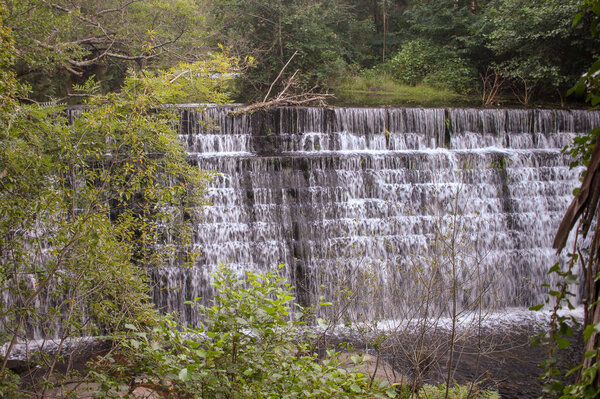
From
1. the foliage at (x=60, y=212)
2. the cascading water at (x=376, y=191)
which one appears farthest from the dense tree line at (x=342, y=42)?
the foliage at (x=60, y=212)

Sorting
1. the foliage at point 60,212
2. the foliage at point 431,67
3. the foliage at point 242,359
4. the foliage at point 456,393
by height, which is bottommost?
the foliage at point 456,393

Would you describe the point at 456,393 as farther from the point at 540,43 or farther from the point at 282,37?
the point at 282,37

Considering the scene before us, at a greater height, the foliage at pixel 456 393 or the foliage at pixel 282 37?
the foliage at pixel 282 37

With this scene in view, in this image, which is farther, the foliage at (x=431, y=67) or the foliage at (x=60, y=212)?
the foliage at (x=431, y=67)

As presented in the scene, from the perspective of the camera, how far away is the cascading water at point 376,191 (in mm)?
10320

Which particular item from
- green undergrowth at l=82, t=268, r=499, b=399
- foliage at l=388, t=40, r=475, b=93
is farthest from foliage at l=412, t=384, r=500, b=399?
foliage at l=388, t=40, r=475, b=93

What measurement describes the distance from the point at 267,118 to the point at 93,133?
7.60 metres

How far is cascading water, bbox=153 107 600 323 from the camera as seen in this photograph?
1032cm

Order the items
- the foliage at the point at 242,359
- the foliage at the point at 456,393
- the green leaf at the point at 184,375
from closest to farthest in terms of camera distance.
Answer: the green leaf at the point at 184,375 < the foliage at the point at 242,359 < the foliage at the point at 456,393

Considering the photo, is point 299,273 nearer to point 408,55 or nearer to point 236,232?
point 236,232

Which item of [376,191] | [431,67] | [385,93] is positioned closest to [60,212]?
[376,191]

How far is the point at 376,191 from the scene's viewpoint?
11133mm

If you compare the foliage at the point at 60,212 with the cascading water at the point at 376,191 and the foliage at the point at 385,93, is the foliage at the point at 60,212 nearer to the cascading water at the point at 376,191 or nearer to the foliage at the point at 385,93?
the cascading water at the point at 376,191

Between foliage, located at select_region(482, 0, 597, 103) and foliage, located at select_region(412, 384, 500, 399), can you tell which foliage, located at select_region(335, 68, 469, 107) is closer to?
foliage, located at select_region(482, 0, 597, 103)
